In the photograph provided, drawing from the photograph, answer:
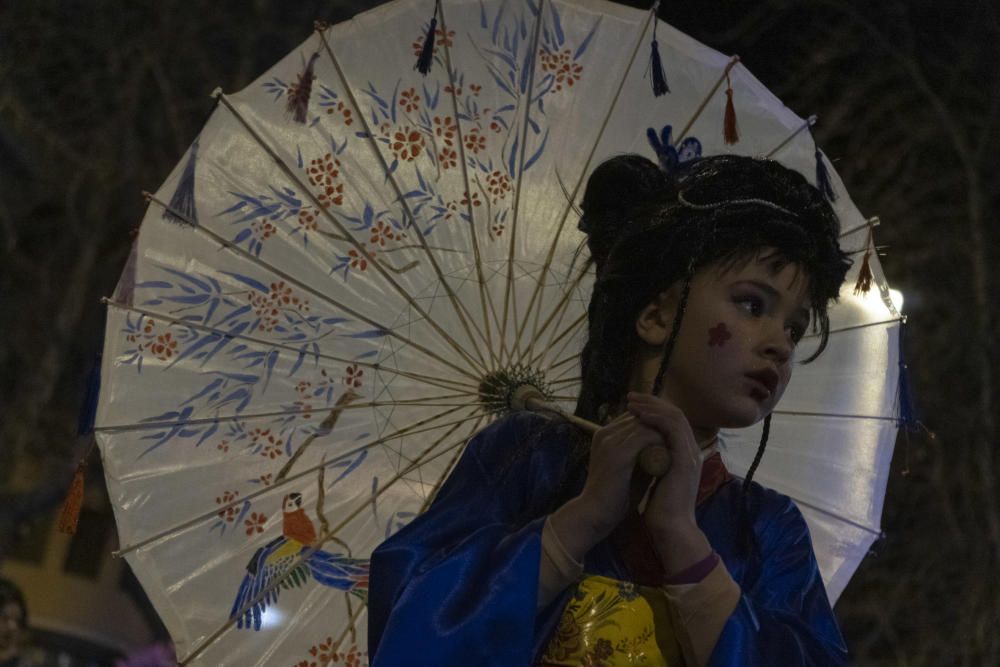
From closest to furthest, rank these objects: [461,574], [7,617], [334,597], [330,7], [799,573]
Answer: [461,574] → [799,573] → [334,597] → [7,617] → [330,7]

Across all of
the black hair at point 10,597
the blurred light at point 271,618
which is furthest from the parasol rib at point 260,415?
the black hair at point 10,597

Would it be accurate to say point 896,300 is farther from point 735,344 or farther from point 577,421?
point 577,421

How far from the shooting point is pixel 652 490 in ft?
7.46

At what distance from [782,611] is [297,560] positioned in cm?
104

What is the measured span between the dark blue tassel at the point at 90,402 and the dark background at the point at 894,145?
4.32 meters

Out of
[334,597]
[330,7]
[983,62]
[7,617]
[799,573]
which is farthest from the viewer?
[330,7]

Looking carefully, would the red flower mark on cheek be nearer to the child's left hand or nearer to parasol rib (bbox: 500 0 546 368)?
the child's left hand

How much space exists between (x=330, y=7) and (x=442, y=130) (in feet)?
23.6

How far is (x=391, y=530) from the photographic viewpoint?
9.90 ft

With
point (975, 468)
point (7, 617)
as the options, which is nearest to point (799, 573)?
→ point (7, 617)

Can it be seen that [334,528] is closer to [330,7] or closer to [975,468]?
[975,468]

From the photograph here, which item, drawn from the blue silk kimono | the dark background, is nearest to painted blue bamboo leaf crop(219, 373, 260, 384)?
the blue silk kimono

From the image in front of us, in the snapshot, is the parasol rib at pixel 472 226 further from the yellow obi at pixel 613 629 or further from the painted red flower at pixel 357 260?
the yellow obi at pixel 613 629

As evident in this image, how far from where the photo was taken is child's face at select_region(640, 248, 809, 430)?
2.41 m
